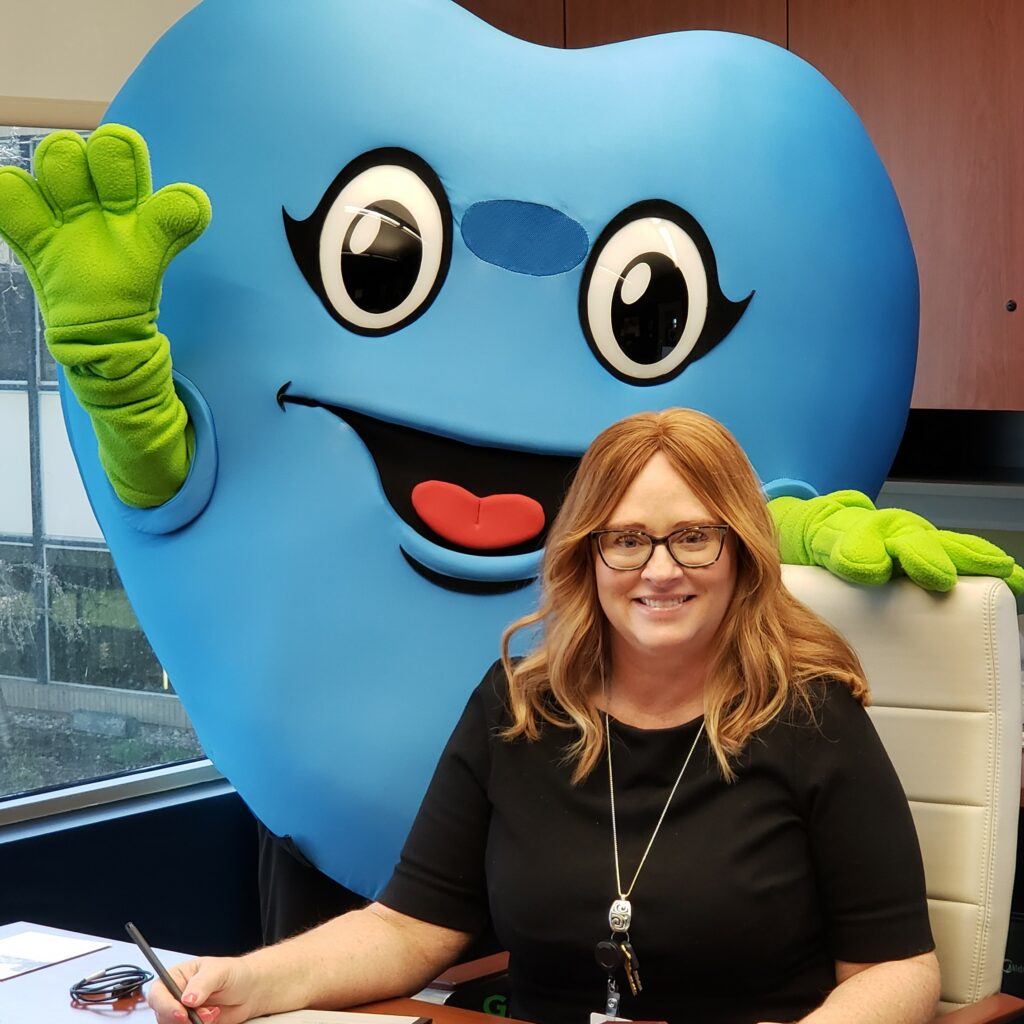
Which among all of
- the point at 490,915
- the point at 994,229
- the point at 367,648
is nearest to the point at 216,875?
the point at 367,648

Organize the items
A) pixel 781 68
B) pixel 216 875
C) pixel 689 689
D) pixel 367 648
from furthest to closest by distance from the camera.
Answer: pixel 216 875 < pixel 781 68 < pixel 367 648 < pixel 689 689

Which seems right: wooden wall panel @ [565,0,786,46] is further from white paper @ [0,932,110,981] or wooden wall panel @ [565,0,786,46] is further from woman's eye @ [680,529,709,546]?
white paper @ [0,932,110,981]

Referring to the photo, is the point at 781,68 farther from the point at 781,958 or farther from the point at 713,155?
the point at 781,958

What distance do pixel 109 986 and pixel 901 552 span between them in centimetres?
91

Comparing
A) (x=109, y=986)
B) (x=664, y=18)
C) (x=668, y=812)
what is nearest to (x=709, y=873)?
(x=668, y=812)

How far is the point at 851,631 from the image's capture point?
65.1 inches

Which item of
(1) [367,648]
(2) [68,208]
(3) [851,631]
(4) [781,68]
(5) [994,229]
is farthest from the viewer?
(5) [994,229]

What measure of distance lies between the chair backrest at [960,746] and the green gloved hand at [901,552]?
2 cm

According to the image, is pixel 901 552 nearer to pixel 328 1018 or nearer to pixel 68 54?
pixel 328 1018

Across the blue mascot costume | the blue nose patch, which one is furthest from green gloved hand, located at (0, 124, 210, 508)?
the blue nose patch

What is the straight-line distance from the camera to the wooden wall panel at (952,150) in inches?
108

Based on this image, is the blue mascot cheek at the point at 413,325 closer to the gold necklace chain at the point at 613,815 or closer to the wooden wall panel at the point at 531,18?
the gold necklace chain at the point at 613,815

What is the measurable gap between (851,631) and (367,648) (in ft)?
2.20

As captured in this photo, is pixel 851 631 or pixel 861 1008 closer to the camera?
pixel 861 1008
